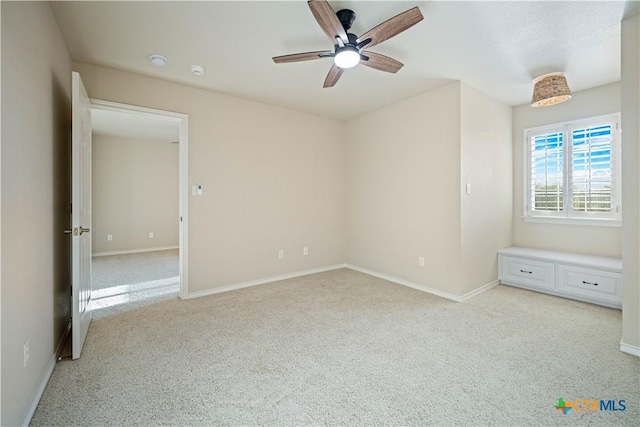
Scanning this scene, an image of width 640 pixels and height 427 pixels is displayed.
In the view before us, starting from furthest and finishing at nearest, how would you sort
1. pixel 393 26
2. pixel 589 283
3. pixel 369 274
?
pixel 369 274, pixel 589 283, pixel 393 26

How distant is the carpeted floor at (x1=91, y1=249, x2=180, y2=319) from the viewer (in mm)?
3246

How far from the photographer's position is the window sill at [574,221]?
131 inches

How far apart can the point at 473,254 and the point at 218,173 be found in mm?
3308

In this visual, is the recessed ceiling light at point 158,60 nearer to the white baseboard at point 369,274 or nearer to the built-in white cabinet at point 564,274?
the white baseboard at point 369,274

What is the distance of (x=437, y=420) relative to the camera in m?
1.51

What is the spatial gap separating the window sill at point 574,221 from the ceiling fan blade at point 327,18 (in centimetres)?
365

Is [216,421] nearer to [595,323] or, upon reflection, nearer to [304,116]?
[595,323]

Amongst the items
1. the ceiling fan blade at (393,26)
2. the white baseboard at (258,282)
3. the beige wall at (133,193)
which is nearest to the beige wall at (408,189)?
the white baseboard at (258,282)

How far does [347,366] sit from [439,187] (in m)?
2.39

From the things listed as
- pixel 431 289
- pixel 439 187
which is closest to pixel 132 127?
pixel 439 187

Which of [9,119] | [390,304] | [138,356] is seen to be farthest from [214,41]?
[390,304]

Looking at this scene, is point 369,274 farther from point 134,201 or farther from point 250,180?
point 134,201

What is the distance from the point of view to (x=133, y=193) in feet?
21.2

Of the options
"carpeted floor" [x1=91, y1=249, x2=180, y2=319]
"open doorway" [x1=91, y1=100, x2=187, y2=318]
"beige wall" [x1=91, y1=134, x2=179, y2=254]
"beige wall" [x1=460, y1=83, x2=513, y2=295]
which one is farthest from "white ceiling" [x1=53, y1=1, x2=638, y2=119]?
"beige wall" [x1=91, y1=134, x2=179, y2=254]
